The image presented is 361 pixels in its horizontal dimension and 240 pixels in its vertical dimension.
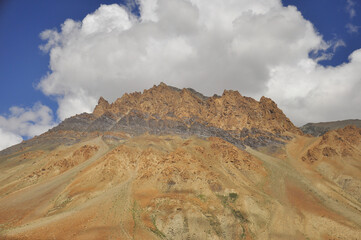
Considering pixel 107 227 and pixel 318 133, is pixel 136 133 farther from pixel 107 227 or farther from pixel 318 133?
pixel 318 133

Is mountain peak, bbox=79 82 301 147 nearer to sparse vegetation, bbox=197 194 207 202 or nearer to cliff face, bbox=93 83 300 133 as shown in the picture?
cliff face, bbox=93 83 300 133

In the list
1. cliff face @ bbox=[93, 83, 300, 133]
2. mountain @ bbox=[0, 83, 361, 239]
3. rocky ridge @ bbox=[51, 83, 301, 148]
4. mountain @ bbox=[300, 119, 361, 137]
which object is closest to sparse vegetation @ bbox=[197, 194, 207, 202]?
mountain @ bbox=[0, 83, 361, 239]

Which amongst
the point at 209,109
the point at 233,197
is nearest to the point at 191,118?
the point at 209,109

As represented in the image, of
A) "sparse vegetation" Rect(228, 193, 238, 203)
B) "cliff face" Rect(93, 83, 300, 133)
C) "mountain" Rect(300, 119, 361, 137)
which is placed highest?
"cliff face" Rect(93, 83, 300, 133)

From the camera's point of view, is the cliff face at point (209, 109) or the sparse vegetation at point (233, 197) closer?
the sparse vegetation at point (233, 197)

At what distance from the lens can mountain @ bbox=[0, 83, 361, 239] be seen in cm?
5762

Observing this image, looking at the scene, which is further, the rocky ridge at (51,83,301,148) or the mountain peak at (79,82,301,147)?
the mountain peak at (79,82,301,147)

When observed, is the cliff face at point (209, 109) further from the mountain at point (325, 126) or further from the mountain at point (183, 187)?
the mountain at point (325, 126)

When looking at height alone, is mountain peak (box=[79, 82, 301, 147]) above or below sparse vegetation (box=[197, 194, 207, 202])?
above

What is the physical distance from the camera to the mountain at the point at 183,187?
2269 inches

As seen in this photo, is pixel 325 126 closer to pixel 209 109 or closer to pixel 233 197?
pixel 209 109

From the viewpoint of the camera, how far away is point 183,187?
240 feet

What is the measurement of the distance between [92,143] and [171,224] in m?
69.9

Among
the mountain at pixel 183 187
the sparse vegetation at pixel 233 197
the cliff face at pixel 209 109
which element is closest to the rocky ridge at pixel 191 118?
the cliff face at pixel 209 109
